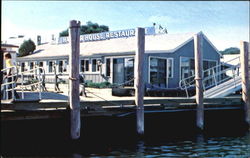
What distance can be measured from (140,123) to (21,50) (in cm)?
3086

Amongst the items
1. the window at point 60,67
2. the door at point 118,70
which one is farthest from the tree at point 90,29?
the door at point 118,70

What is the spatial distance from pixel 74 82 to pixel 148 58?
1567 cm

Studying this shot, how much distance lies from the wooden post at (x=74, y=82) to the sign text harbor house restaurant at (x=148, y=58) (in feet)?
49.2

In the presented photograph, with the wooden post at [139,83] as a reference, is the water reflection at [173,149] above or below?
below

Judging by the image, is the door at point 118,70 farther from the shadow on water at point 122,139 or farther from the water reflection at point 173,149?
the water reflection at point 173,149

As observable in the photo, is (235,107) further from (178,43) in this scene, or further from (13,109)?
(178,43)

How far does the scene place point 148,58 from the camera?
24.6 metres

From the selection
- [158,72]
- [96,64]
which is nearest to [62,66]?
[96,64]

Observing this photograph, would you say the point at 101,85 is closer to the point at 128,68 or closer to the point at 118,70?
the point at 118,70

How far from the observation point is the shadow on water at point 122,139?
9297 mm

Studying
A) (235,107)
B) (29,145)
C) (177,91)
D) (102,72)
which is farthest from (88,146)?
(102,72)

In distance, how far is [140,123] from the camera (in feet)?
35.2

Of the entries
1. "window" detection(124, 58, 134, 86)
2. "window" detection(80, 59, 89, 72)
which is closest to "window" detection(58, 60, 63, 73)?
"window" detection(80, 59, 89, 72)

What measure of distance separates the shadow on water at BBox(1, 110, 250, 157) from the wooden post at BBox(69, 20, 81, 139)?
41 centimetres
